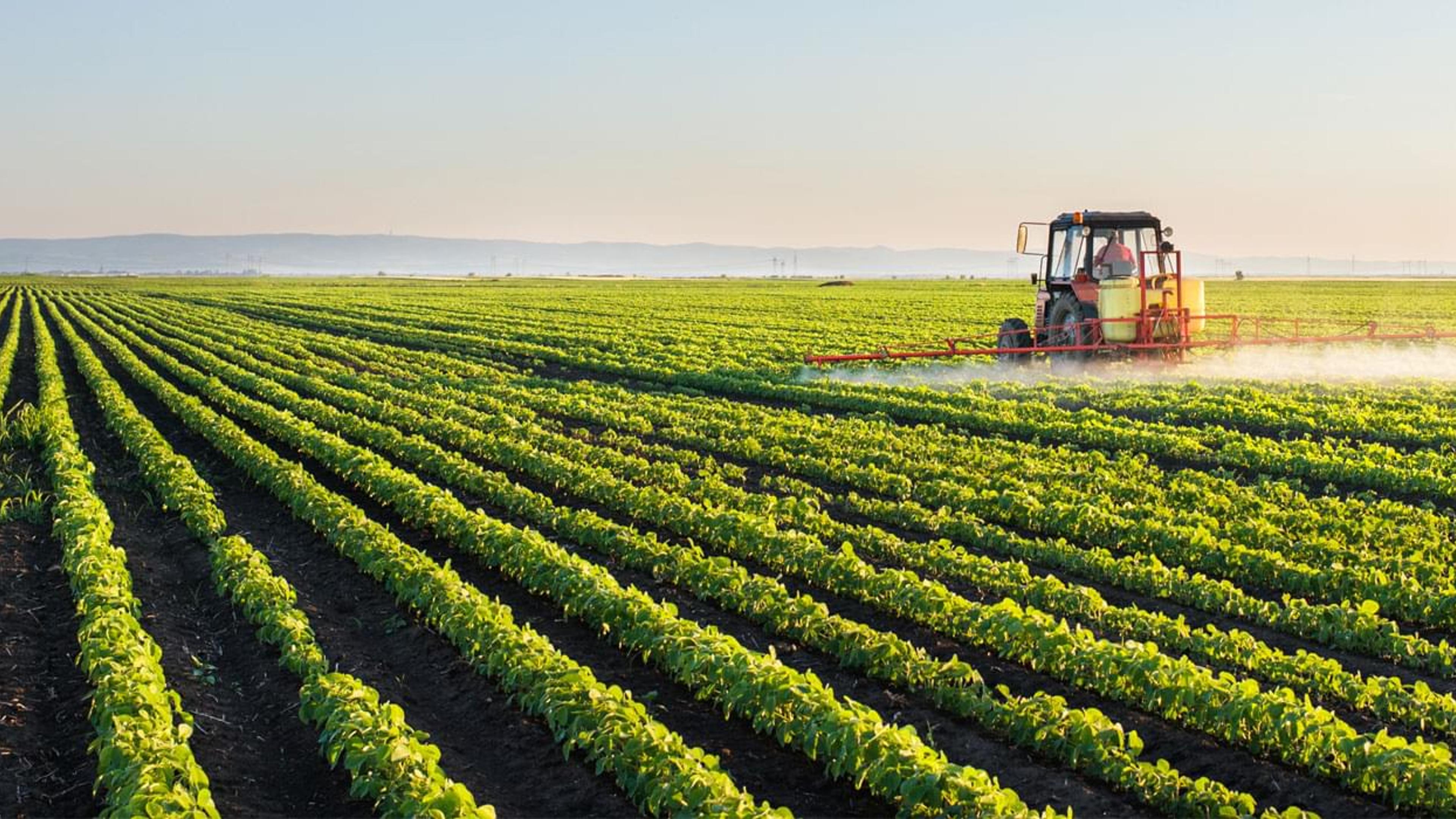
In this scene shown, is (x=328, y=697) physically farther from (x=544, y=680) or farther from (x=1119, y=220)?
(x=1119, y=220)

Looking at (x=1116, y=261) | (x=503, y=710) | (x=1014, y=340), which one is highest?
(x=1116, y=261)

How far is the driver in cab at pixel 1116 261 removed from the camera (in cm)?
2228

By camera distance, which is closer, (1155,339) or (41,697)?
(41,697)

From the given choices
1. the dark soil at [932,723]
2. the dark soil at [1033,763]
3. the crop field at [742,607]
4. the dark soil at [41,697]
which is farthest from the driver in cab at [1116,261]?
the dark soil at [41,697]

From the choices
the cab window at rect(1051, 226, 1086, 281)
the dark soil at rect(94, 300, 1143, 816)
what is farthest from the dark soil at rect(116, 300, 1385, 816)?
the cab window at rect(1051, 226, 1086, 281)

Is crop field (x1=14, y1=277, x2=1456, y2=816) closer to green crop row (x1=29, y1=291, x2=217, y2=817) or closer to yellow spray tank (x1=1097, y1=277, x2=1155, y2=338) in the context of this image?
green crop row (x1=29, y1=291, x2=217, y2=817)

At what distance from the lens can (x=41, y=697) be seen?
25.0ft

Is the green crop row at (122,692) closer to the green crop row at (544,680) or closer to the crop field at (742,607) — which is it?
the crop field at (742,607)

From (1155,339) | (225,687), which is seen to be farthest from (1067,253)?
(225,687)

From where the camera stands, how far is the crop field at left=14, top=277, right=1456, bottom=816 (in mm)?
6215

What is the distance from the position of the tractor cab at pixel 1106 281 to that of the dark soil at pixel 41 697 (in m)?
15.7

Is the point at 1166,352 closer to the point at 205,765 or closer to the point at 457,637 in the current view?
the point at 457,637

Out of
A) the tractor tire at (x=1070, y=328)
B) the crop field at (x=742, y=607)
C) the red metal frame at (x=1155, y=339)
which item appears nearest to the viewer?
the crop field at (x=742, y=607)

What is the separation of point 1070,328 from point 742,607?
15.3m
